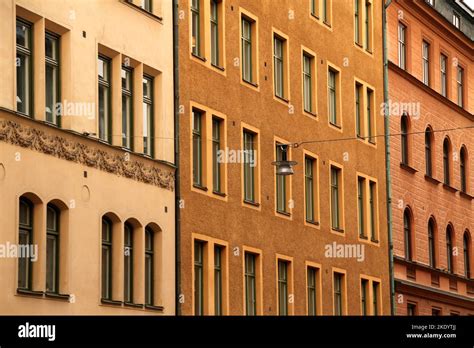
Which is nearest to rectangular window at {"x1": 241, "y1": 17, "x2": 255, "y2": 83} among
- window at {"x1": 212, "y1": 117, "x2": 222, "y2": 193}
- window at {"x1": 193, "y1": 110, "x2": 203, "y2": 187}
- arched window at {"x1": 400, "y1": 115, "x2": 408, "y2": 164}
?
window at {"x1": 212, "y1": 117, "x2": 222, "y2": 193}

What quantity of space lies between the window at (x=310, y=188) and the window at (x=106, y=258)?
44.3ft

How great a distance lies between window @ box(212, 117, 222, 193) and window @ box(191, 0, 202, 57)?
1959 millimetres

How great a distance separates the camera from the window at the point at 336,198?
55.1 m

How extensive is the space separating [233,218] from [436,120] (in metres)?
22.4

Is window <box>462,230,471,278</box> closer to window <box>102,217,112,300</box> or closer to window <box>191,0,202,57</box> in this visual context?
window <box>191,0,202,57</box>

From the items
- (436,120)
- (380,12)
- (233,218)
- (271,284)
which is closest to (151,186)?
(233,218)

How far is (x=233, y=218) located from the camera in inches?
1821

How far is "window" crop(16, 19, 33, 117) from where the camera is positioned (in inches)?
1421

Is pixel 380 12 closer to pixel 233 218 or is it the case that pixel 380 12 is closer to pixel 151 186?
pixel 233 218

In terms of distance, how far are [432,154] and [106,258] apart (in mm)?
28806

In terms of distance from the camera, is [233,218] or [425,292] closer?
[233,218]

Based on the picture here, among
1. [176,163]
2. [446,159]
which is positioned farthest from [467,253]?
[176,163]

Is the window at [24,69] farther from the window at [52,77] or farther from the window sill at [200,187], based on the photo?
the window sill at [200,187]
